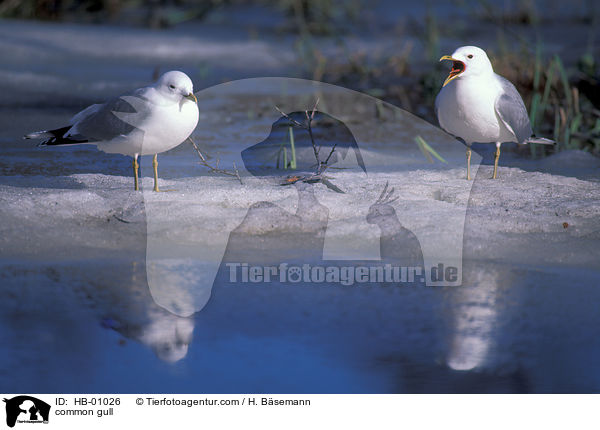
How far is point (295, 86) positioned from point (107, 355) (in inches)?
171

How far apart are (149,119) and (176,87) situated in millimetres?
158

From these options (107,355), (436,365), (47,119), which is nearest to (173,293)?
(107,355)

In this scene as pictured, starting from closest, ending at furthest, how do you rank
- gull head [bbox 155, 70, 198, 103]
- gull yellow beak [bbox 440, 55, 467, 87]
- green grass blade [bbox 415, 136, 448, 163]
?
gull head [bbox 155, 70, 198, 103]
gull yellow beak [bbox 440, 55, 467, 87]
green grass blade [bbox 415, 136, 448, 163]

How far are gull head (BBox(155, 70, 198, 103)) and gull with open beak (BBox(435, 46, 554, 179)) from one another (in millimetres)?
998

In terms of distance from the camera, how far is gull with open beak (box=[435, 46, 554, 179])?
10.8 ft

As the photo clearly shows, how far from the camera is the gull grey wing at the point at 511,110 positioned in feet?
11.1

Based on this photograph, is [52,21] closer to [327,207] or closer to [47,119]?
[47,119]

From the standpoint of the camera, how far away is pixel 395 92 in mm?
6027

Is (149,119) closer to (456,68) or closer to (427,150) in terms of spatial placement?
(456,68)
